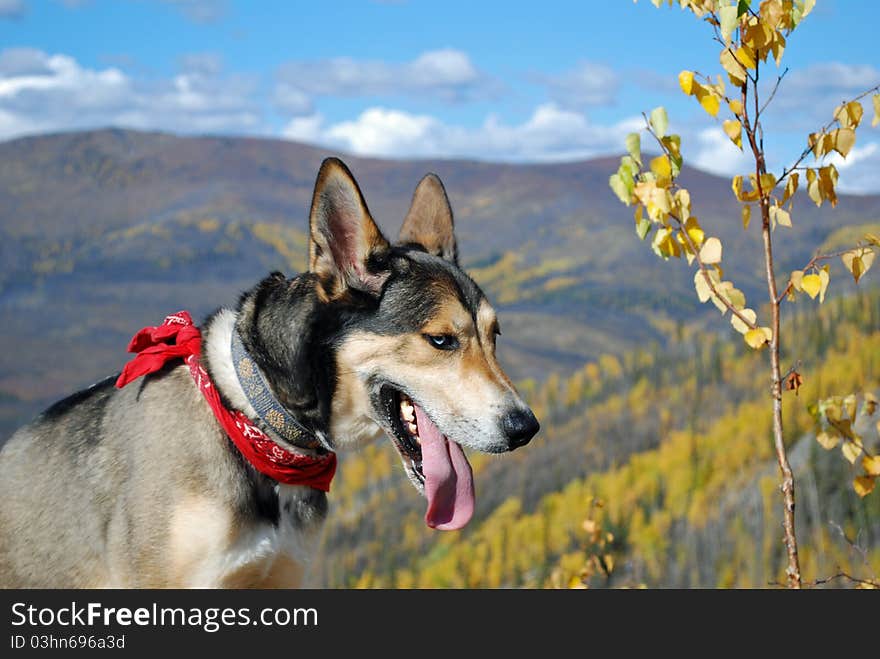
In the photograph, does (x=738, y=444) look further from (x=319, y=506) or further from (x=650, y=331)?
(x=650, y=331)

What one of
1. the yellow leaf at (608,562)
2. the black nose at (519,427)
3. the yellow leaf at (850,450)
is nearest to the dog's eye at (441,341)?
the black nose at (519,427)

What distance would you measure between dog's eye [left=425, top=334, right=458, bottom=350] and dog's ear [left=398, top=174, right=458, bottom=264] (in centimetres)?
107

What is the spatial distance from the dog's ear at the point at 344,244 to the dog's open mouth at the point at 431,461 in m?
0.63

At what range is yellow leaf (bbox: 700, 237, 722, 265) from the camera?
13.5 feet

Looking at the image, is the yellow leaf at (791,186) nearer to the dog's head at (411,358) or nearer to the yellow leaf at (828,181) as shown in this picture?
the yellow leaf at (828,181)

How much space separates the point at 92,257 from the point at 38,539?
41.9 metres

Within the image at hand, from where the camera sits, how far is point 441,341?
4.99m

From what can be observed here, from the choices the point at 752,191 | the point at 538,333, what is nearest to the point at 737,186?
the point at 752,191

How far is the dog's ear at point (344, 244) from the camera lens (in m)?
5.01

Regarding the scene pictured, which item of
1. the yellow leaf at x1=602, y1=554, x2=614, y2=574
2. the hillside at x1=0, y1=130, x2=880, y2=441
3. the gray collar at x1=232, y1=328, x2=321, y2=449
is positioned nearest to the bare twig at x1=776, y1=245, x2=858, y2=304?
the gray collar at x1=232, y1=328, x2=321, y2=449

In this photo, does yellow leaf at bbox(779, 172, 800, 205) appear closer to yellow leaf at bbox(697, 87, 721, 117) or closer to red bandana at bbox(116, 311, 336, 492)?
yellow leaf at bbox(697, 87, 721, 117)

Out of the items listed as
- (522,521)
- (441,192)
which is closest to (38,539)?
(441,192)

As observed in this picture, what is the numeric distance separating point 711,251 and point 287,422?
2.36 meters

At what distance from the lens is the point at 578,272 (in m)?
37.8
